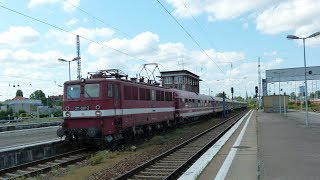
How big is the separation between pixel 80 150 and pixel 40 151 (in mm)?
1909

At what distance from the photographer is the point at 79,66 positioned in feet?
167

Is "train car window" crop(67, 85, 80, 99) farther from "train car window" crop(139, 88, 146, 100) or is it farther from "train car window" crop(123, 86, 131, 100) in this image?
"train car window" crop(139, 88, 146, 100)

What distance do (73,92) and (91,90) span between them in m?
0.94

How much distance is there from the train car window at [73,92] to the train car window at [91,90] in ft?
1.36

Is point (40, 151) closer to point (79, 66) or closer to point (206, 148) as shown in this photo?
point (206, 148)

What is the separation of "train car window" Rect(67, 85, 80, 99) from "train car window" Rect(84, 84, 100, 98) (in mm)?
414

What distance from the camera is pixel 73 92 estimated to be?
1920 centimetres

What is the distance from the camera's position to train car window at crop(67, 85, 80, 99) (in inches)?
751

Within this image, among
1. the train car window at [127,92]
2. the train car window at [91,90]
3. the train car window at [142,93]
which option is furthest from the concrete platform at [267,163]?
the train car window at [91,90]

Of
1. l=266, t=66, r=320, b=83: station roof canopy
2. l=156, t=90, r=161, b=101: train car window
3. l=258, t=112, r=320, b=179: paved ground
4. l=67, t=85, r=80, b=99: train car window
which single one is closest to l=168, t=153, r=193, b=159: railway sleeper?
l=258, t=112, r=320, b=179: paved ground

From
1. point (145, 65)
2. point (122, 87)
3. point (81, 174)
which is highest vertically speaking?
point (145, 65)

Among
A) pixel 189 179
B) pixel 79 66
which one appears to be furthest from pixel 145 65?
pixel 79 66

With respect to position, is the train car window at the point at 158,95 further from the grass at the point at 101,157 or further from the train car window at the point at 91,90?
the grass at the point at 101,157

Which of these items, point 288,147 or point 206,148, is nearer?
point 288,147
